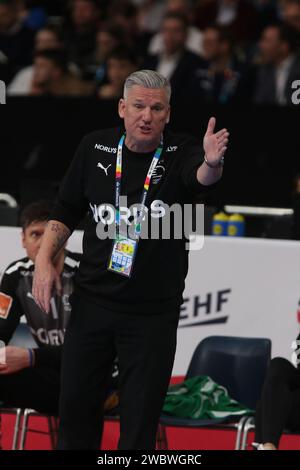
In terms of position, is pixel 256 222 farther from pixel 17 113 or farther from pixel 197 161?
pixel 197 161

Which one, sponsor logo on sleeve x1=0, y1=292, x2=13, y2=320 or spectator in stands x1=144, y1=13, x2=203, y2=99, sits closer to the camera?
sponsor logo on sleeve x1=0, y1=292, x2=13, y2=320

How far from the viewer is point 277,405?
5.48 meters

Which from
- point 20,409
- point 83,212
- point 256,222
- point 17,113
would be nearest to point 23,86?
point 17,113

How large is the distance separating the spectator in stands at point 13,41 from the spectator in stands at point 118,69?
5.75 feet

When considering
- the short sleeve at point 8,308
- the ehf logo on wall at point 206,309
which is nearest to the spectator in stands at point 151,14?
the ehf logo on wall at point 206,309

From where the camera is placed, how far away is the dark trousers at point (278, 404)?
5406 millimetres

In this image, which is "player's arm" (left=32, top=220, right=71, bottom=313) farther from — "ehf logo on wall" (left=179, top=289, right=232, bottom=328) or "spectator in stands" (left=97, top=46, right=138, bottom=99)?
"spectator in stands" (left=97, top=46, right=138, bottom=99)

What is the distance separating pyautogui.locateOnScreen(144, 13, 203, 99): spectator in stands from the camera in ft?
32.3

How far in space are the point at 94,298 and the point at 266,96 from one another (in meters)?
5.32

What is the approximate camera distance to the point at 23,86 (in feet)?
34.8

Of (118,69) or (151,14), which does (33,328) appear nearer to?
(118,69)

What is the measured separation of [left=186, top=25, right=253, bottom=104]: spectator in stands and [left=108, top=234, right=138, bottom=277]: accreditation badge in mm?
5145

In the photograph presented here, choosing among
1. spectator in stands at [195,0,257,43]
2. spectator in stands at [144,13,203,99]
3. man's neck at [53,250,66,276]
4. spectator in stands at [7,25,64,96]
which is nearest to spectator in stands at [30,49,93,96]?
spectator in stands at [7,25,64,96]

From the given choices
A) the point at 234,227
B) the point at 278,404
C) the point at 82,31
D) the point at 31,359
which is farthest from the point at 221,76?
the point at 278,404
